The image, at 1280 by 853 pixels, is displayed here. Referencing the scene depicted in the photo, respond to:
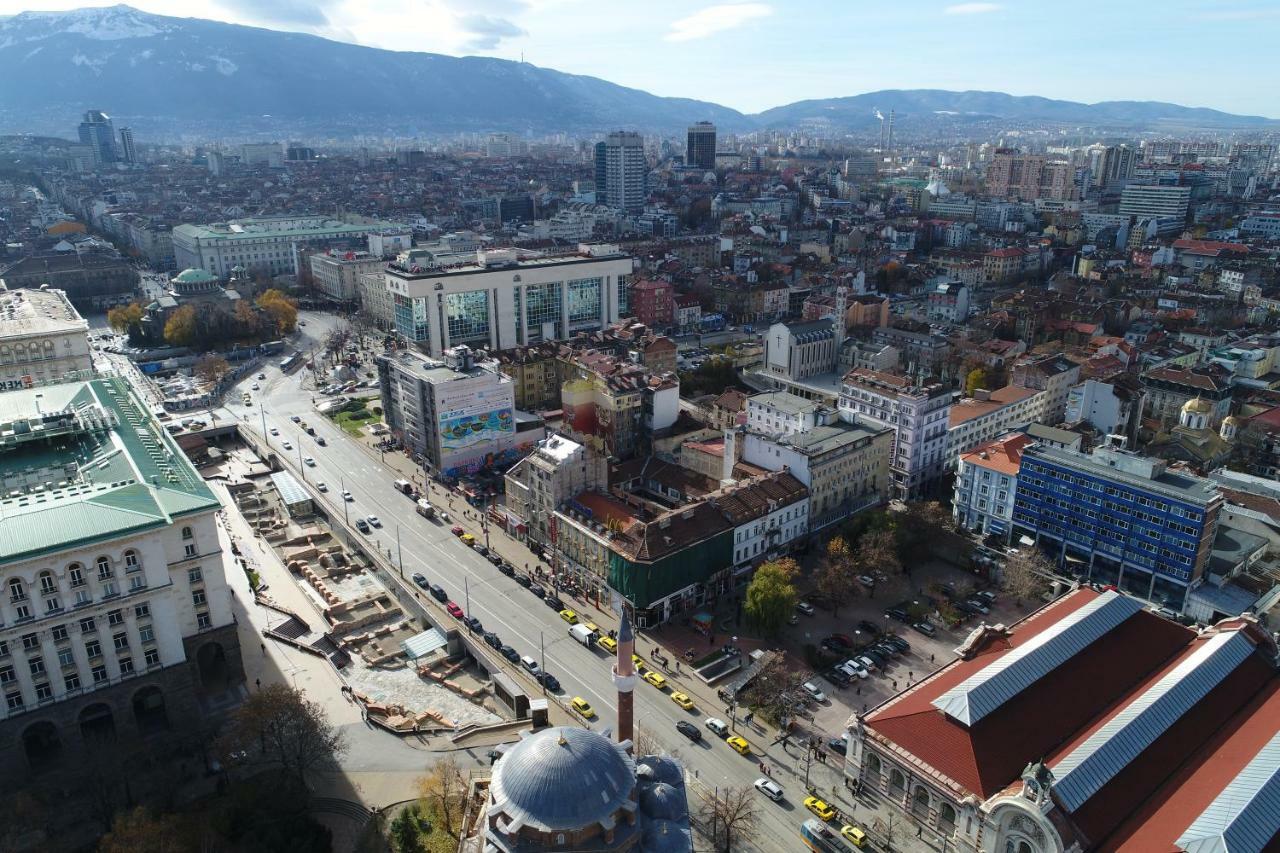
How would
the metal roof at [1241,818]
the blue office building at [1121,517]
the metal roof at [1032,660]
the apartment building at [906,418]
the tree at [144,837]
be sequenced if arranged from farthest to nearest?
the apartment building at [906,418], the blue office building at [1121,517], the metal roof at [1032,660], the tree at [144,837], the metal roof at [1241,818]

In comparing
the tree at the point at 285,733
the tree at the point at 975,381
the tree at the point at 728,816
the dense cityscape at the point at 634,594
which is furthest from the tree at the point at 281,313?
the tree at the point at 728,816

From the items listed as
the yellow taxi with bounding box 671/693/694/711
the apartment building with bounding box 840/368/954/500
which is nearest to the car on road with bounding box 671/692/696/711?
the yellow taxi with bounding box 671/693/694/711

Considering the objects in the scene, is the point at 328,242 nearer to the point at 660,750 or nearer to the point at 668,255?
the point at 668,255

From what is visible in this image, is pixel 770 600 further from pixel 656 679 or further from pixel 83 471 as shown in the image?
pixel 83 471

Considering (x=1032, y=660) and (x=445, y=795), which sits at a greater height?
(x=1032, y=660)

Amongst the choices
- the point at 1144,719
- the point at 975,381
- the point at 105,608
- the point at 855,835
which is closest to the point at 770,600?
the point at 855,835

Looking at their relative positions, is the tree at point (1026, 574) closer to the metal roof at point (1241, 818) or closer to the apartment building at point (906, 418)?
the apartment building at point (906, 418)
